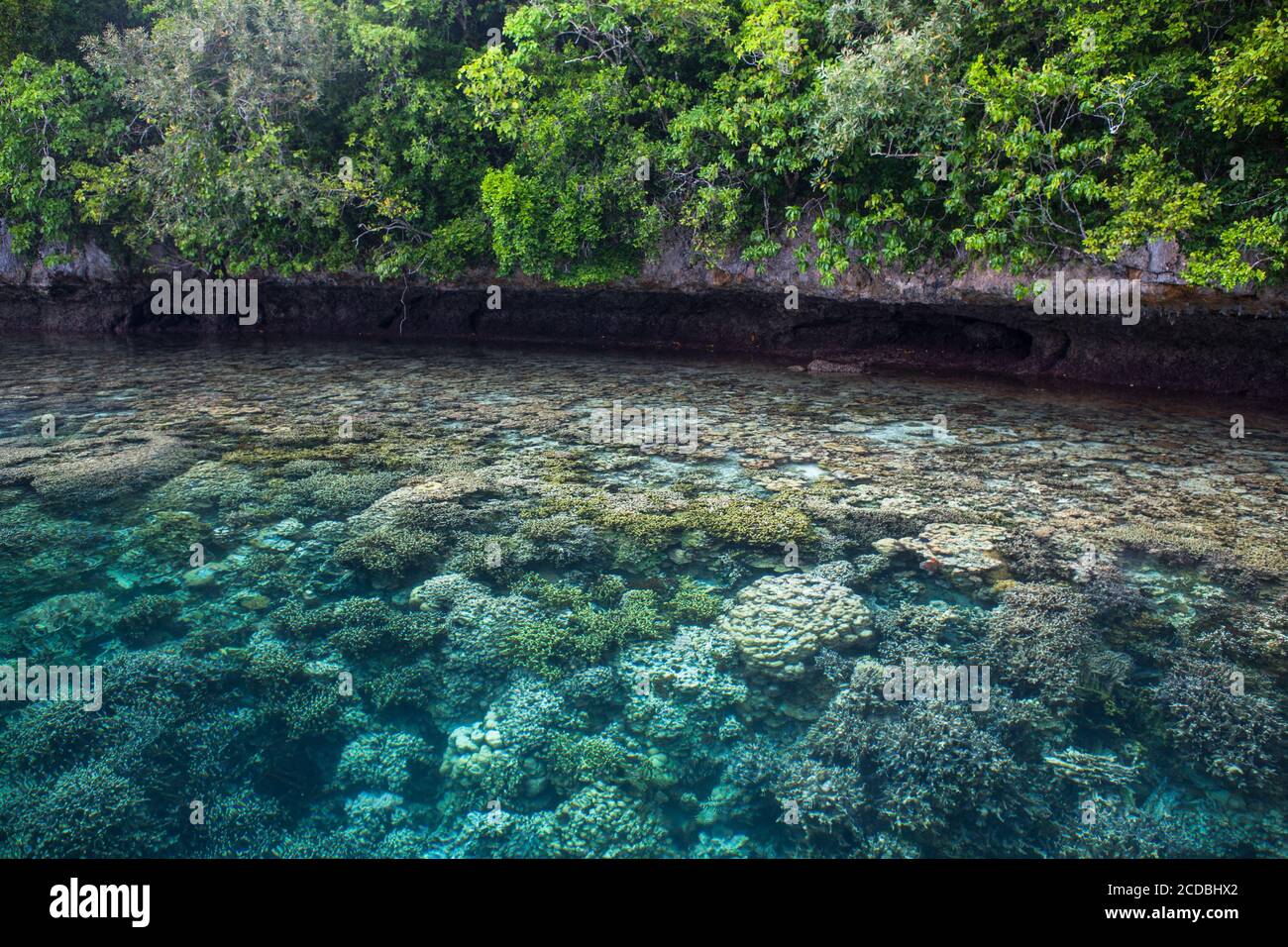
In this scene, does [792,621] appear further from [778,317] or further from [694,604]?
[778,317]

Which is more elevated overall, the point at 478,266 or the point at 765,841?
the point at 478,266

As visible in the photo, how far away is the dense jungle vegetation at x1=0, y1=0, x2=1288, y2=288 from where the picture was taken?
1120cm

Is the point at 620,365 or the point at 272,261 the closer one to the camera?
the point at 620,365

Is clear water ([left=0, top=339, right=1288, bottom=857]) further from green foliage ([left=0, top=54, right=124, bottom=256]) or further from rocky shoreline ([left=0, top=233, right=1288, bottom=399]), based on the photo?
green foliage ([left=0, top=54, right=124, bottom=256])

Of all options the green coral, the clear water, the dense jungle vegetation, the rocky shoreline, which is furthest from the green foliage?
the green coral

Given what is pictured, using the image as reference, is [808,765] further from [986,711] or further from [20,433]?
[20,433]

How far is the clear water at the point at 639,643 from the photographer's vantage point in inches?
165

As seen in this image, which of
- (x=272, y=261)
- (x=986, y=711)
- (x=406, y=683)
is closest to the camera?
(x=986, y=711)

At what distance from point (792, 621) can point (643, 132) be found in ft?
40.7

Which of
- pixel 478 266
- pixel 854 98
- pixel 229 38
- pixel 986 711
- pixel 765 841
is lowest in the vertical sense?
pixel 765 841

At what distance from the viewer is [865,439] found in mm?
11023

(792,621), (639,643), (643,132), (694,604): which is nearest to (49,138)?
(643,132)

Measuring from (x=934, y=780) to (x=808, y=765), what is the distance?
696 mm

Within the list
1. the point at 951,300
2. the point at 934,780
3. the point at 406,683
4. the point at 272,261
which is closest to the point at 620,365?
the point at 951,300
